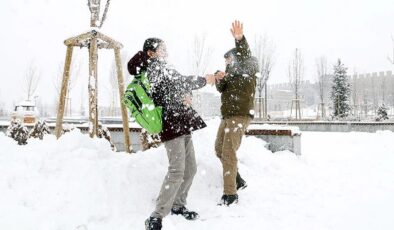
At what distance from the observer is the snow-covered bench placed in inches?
252

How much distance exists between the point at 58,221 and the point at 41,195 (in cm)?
44

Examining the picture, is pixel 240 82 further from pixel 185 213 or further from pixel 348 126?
pixel 348 126

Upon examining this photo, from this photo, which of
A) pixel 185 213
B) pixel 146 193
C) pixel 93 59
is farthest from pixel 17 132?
pixel 185 213

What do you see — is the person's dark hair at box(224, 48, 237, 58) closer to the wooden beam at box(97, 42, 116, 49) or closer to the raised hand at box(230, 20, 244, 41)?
the raised hand at box(230, 20, 244, 41)

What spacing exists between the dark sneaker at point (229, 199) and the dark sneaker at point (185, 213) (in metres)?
0.51

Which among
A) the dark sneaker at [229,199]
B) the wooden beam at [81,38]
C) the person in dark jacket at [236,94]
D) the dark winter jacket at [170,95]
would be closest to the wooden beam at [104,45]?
the wooden beam at [81,38]

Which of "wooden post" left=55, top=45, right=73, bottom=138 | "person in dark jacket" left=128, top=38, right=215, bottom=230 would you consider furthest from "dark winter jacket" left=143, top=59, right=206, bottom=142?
"wooden post" left=55, top=45, right=73, bottom=138

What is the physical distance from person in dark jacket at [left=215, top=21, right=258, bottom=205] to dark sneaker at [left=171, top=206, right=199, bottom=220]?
70cm

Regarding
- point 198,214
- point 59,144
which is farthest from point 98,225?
point 59,144

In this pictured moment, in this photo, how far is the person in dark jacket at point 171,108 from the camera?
3223mm

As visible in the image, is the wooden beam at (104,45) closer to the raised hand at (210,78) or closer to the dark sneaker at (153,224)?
the raised hand at (210,78)

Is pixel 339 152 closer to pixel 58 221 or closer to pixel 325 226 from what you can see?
pixel 325 226

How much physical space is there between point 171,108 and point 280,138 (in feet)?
12.1

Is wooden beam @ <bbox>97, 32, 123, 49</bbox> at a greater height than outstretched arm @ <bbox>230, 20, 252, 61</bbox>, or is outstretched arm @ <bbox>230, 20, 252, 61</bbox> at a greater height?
wooden beam @ <bbox>97, 32, 123, 49</bbox>
